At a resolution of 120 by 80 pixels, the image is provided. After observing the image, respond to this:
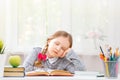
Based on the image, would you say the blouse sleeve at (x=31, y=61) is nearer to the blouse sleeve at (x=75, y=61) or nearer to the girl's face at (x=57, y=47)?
the girl's face at (x=57, y=47)

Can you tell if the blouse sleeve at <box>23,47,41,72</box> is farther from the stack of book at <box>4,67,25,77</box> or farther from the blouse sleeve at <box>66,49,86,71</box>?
the stack of book at <box>4,67,25,77</box>

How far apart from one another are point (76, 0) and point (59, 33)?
2.66 feet

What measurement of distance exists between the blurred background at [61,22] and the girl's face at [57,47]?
839 millimetres

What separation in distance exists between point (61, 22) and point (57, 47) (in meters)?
0.97

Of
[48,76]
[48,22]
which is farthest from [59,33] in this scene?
[48,76]

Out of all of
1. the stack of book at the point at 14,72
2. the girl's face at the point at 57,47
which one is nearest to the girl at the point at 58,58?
the girl's face at the point at 57,47

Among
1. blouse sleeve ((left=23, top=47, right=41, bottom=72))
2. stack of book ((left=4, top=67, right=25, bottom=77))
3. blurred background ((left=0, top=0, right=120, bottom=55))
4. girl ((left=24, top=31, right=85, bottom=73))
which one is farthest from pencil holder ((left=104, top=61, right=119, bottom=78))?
blurred background ((left=0, top=0, right=120, bottom=55))

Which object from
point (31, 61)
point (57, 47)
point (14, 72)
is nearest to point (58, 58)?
point (57, 47)

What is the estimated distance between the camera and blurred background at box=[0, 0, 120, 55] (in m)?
3.29

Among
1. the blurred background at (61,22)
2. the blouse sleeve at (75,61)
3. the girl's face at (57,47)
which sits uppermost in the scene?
the blurred background at (61,22)

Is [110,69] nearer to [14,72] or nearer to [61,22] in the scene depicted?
[14,72]

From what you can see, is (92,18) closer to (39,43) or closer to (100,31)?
(100,31)

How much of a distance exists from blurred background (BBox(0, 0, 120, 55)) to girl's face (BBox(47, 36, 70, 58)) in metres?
0.84

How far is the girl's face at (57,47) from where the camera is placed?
2.41 metres
